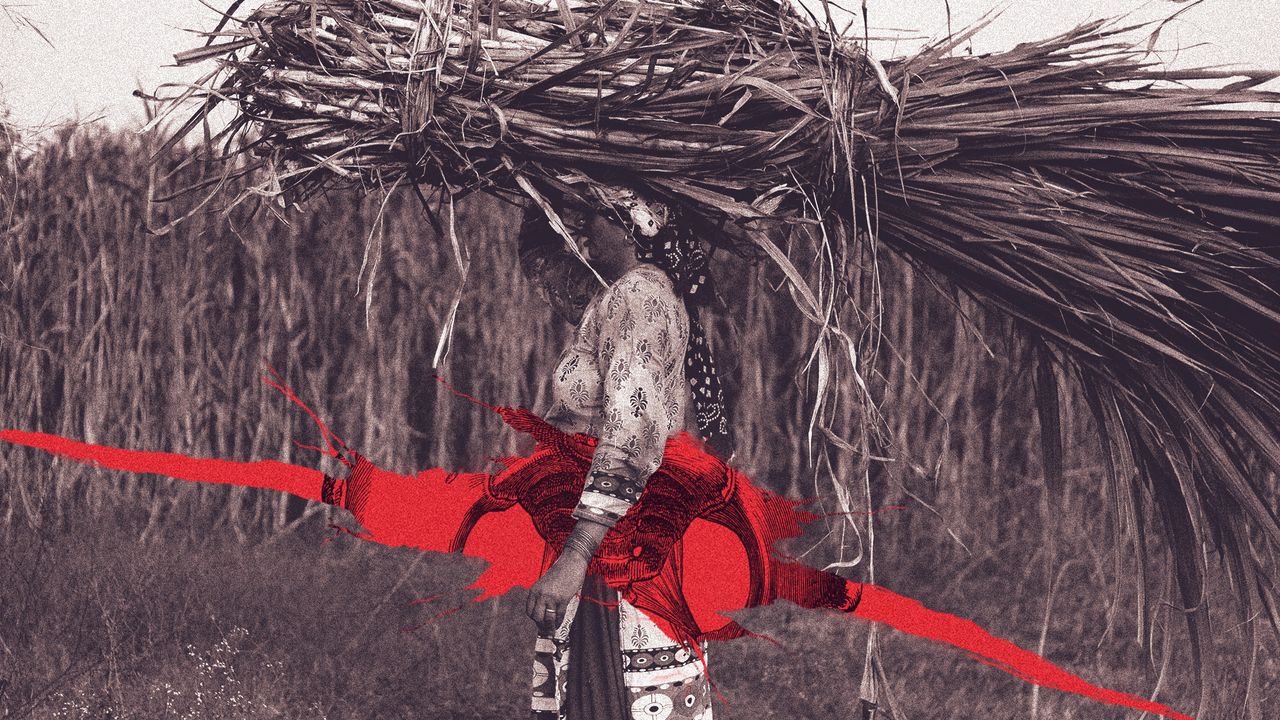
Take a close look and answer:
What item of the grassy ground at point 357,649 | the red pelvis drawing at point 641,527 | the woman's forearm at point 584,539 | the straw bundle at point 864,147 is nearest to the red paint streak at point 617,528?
the red pelvis drawing at point 641,527

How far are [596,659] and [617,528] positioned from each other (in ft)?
0.88

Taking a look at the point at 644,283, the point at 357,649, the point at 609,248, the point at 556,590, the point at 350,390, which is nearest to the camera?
the point at 556,590

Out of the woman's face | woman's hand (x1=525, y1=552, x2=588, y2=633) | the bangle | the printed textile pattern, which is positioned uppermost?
the woman's face

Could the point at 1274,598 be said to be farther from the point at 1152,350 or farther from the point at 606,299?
the point at 606,299

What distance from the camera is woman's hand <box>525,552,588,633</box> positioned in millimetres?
2084

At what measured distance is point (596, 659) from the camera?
2332 millimetres

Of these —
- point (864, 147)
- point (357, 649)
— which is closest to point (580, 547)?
point (864, 147)

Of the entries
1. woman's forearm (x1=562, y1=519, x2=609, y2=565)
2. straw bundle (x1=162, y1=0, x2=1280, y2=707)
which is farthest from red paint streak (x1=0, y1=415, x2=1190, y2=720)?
straw bundle (x1=162, y1=0, x2=1280, y2=707)

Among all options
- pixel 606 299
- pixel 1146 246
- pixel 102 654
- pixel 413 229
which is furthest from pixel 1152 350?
pixel 413 229

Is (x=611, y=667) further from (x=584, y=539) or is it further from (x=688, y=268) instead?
(x=688, y=268)

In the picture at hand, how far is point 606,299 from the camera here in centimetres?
227

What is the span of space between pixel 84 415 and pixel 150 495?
1.82 feet

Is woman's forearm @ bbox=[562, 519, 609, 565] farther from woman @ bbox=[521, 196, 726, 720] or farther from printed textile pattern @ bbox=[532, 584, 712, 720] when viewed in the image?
printed textile pattern @ bbox=[532, 584, 712, 720]

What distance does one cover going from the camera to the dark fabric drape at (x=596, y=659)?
231cm
